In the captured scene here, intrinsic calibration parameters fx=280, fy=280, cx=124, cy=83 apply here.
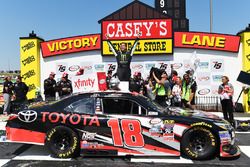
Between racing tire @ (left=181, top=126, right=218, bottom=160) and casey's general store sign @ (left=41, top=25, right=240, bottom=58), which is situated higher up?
casey's general store sign @ (left=41, top=25, right=240, bottom=58)

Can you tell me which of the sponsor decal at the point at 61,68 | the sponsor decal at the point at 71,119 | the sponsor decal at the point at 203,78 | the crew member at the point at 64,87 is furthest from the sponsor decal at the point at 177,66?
the sponsor decal at the point at 71,119

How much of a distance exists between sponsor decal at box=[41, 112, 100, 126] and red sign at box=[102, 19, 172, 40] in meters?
8.65

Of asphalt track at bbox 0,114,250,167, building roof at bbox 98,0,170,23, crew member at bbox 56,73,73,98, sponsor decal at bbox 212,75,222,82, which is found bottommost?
asphalt track at bbox 0,114,250,167

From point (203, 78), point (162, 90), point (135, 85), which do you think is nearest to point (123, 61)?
point (162, 90)

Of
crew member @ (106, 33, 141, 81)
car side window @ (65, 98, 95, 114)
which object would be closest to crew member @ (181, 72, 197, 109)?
crew member @ (106, 33, 141, 81)

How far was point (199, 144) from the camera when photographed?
520cm

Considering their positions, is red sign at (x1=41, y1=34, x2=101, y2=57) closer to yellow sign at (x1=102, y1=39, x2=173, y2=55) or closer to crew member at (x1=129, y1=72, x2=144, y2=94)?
yellow sign at (x1=102, y1=39, x2=173, y2=55)

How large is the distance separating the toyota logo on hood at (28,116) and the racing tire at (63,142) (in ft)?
1.37

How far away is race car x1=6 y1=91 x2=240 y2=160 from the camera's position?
511 cm

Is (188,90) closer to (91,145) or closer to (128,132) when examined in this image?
(128,132)

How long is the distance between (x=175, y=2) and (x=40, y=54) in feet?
131

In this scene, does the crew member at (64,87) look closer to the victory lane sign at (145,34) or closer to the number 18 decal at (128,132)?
the number 18 decal at (128,132)

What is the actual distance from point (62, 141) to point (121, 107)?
1.29 m

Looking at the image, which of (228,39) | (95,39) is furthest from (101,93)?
(228,39)
